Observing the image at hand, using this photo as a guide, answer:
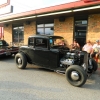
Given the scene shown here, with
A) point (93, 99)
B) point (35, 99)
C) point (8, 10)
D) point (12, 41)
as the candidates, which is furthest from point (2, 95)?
point (8, 10)

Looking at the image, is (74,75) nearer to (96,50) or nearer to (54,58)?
(54,58)

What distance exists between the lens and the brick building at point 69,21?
6555 millimetres

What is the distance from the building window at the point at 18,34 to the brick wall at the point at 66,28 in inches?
167

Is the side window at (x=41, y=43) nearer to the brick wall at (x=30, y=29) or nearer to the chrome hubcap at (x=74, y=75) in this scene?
the chrome hubcap at (x=74, y=75)

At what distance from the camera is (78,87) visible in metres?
4.03

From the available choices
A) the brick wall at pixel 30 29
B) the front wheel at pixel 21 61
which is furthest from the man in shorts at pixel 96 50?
the brick wall at pixel 30 29

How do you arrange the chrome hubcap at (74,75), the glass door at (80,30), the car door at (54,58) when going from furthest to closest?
1. the glass door at (80,30)
2. the car door at (54,58)
3. the chrome hubcap at (74,75)

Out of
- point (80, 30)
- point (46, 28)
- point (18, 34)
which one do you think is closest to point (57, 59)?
point (80, 30)

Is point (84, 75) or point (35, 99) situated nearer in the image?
point (35, 99)

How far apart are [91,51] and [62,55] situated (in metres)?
2.48

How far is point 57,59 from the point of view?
493cm

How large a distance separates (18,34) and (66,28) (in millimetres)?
5809

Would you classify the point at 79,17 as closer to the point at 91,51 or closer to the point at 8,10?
the point at 91,51

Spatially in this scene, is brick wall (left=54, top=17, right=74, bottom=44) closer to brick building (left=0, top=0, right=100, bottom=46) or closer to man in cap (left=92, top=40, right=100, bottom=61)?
brick building (left=0, top=0, right=100, bottom=46)
